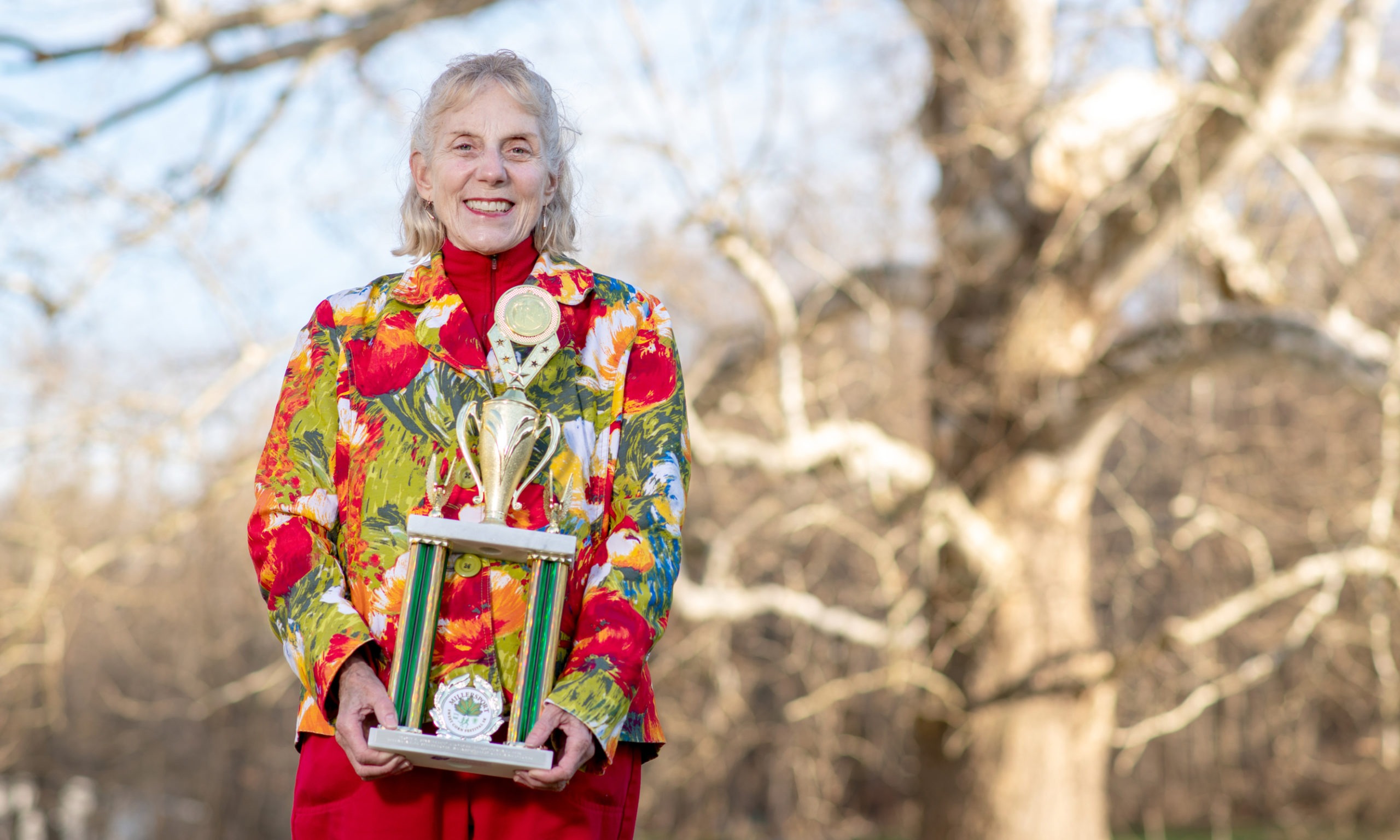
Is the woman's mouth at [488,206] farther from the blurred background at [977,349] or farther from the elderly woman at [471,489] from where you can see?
the blurred background at [977,349]

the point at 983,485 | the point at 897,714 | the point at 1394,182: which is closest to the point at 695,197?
the point at 983,485

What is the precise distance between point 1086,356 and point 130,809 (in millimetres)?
11439

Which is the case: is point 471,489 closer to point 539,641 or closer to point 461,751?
point 539,641

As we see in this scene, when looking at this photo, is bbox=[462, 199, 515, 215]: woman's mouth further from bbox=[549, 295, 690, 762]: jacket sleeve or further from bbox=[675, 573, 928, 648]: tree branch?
bbox=[675, 573, 928, 648]: tree branch

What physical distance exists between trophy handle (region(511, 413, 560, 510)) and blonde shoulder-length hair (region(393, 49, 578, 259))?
27 cm

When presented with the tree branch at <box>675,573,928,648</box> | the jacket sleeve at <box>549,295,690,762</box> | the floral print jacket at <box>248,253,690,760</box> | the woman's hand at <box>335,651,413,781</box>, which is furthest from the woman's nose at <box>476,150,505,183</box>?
the tree branch at <box>675,573,928,648</box>

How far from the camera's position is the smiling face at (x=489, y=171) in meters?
1.60

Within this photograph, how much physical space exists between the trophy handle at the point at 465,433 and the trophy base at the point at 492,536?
0.21 feet

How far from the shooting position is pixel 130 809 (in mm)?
13469

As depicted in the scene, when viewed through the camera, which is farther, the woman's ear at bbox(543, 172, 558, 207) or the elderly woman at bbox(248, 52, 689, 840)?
the woman's ear at bbox(543, 172, 558, 207)

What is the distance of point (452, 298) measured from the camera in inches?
62.8

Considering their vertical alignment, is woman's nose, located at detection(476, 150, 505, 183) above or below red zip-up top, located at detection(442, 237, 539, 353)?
above

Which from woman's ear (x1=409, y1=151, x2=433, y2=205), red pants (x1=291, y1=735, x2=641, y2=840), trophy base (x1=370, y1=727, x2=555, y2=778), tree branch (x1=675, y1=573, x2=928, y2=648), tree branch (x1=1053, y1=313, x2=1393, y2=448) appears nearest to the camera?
trophy base (x1=370, y1=727, x2=555, y2=778)

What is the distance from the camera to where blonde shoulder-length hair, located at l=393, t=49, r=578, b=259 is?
5.32ft
